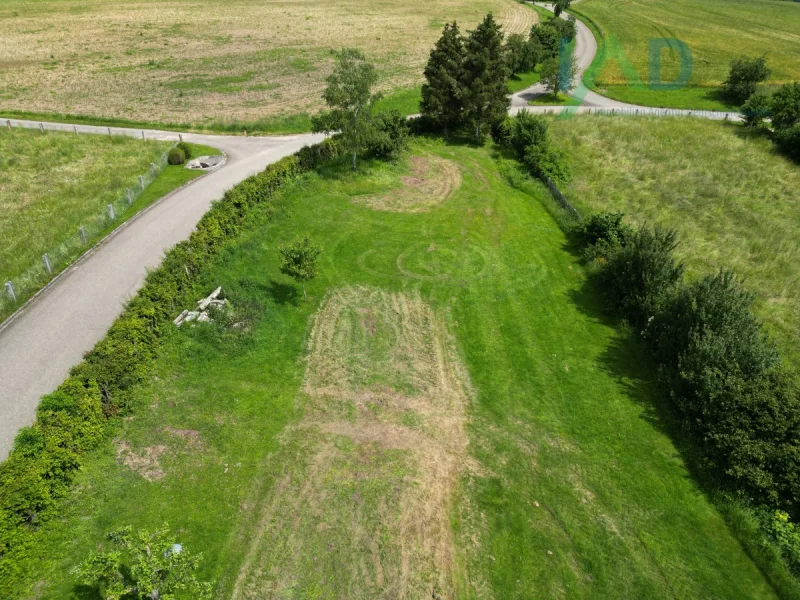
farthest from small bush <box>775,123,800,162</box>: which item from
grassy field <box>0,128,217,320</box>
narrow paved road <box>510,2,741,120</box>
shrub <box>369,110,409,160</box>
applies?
grassy field <box>0,128,217,320</box>

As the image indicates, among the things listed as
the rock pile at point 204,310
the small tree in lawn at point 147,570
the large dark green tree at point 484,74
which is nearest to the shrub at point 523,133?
the large dark green tree at point 484,74

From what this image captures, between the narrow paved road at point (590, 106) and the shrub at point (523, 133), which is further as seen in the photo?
the narrow paved road at point (590, 106)

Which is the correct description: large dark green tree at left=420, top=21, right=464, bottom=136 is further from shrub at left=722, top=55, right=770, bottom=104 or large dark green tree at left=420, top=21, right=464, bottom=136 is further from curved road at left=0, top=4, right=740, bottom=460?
shrub at left=722, top=55, right=770, bottom=104

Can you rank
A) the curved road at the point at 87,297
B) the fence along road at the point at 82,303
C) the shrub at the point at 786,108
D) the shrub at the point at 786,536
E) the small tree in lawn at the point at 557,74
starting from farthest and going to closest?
the small tree in lawn at the point at 557,74 < the shrub at the point at 786,108 < the curved road at the point at 87,297 < the fence along road at the point at 82,303 < the shrub at the point at 786,536

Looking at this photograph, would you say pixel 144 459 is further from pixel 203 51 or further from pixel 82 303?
pixel 203 51

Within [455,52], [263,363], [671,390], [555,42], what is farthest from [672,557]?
[555,42]

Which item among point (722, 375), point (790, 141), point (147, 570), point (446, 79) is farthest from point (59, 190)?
point (790, 141)

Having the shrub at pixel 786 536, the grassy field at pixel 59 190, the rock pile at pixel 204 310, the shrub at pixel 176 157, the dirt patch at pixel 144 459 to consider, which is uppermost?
the shrub at pixel 176 157

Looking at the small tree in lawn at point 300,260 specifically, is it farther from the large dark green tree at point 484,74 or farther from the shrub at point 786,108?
the shrub at point 786,108
